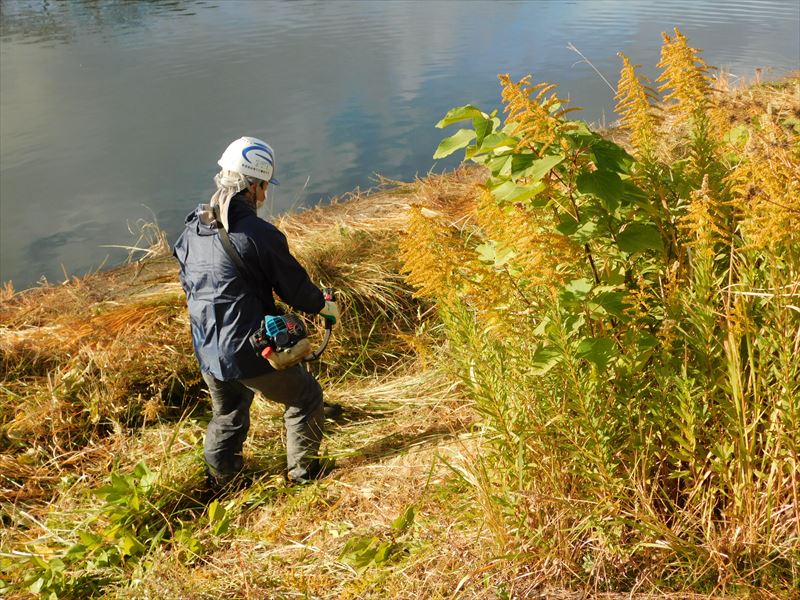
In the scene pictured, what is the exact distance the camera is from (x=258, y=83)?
1602 centimetres

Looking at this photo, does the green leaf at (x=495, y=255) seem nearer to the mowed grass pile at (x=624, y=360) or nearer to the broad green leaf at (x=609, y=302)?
the mowed grass pile at (x=624, y=360)

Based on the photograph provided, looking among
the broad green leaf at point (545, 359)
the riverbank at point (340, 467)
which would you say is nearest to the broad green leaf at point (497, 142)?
the riverbank at point (340, 467)

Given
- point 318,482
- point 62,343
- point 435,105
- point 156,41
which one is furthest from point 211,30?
point 318,482

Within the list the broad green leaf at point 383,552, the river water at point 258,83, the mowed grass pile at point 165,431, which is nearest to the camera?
the broad green leaf at point 383,552

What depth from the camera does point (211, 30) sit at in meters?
21.5

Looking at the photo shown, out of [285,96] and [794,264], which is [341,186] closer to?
[285,96]

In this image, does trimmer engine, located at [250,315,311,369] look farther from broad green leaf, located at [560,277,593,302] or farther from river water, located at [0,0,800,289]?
river water, located at [0,0,800,289]

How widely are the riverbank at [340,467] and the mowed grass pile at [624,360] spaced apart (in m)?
0.02

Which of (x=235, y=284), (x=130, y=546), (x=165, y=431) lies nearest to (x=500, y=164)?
(x=235, y=284)

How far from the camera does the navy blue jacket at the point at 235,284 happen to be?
3402mm

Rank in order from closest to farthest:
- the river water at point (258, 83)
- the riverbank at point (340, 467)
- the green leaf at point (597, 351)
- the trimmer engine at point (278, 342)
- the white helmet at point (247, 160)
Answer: the green leaf at point (597, 351) < the riverbank at point (340, 467) < the trimmer engine at point (278, 342) < the white helmet at point (247, 160) < the river water at point (258, 83)

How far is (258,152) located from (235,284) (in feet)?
2.32

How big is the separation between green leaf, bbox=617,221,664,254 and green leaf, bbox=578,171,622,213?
0.54 ft

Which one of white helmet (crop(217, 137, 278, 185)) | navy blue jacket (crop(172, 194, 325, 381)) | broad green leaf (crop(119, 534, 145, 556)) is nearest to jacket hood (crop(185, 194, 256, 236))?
navy blue jacket (crop(172, 194, 325, 381))
